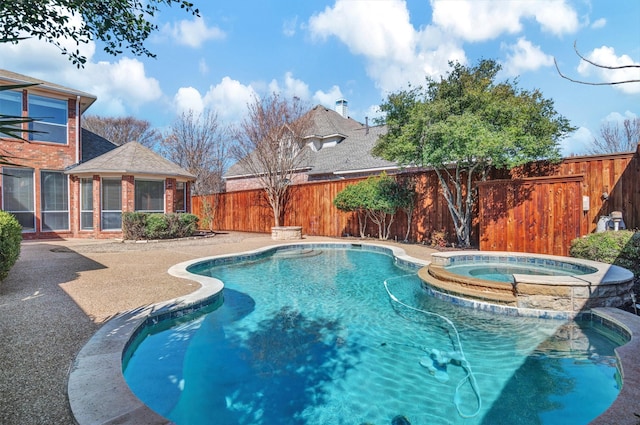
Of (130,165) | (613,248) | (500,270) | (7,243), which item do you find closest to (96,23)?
(7,243)

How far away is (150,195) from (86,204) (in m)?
2.45

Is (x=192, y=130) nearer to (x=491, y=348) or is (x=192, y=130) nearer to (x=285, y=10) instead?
(x=285, y=10)

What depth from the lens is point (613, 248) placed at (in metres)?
6.15

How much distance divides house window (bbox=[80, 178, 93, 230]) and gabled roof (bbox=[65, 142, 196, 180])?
0.69 metres

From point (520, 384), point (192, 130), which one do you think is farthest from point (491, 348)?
point (192, 130)

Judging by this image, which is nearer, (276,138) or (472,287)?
(472,287)

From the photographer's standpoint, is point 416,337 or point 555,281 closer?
point 416,337

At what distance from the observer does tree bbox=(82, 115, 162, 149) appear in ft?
92.7

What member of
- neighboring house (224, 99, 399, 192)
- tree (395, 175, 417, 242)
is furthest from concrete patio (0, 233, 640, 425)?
neighboring house (224, 99, 399, 192)

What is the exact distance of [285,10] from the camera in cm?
1046

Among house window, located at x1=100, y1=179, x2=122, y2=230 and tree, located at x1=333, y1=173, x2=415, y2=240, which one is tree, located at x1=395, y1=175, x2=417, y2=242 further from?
house window, located at x1=100, y1=179, x2=122, y2=230

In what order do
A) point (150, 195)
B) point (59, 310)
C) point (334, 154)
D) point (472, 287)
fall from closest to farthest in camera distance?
point (59, 310) < point (472, 287) < point (150, 195) < point (334, 154)

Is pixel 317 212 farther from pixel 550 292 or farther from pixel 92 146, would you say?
pixel 92 146

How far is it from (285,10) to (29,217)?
12.5 metres
